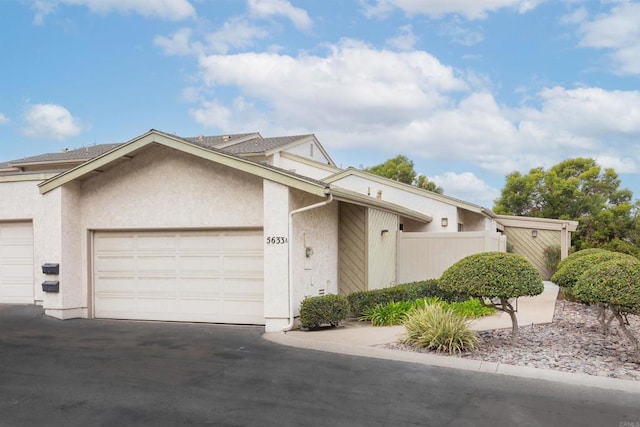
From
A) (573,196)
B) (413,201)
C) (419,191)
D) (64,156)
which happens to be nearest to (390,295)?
(413,201)

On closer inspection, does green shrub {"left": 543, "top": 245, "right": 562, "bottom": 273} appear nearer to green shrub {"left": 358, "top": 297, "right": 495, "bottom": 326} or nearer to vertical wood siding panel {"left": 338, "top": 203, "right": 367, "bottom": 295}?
green shrub {"left": 358, "top": 297, "right": 495, "bottom": 326}

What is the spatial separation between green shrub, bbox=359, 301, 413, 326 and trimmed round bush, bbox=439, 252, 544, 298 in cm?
252

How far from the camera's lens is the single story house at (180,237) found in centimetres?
1087

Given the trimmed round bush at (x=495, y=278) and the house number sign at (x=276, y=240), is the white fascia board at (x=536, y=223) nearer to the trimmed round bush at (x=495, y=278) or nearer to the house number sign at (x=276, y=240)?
the trimmed round bush at (x=495, y=278)

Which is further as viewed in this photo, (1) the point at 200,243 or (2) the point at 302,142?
(2) the point at 302,142

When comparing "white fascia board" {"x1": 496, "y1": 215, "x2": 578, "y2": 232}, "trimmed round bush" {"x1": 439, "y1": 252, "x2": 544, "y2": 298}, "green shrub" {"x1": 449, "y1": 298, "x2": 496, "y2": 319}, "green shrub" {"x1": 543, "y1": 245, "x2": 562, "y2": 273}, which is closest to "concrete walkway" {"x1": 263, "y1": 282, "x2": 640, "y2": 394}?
"green shrub" {"x1": 449, "y1": 298, "x2": 496, "y2": 319}

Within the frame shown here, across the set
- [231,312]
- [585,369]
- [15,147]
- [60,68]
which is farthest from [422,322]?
[15,147]

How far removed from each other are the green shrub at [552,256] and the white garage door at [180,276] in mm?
15829

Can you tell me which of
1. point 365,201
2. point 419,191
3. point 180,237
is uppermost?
point 419,191

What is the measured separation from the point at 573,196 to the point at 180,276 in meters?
28.0

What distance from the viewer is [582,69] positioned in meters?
17.2

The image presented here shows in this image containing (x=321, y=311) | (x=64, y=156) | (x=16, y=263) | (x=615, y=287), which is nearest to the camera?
(x=615, y=287)

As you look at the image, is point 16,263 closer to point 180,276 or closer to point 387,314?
point 180,276

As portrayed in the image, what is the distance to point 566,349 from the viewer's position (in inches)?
356
